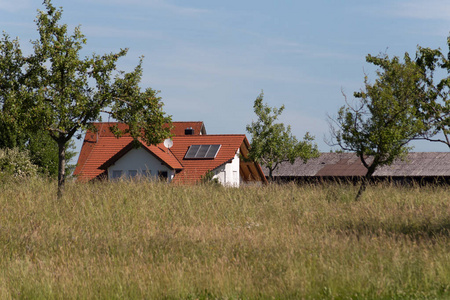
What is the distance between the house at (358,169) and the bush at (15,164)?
24892 millimetres

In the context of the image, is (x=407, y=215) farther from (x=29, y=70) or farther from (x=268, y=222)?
(x=29, y=70)

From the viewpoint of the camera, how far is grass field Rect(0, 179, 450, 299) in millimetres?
7707

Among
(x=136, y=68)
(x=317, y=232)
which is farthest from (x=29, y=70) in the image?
(x=317, y=232)

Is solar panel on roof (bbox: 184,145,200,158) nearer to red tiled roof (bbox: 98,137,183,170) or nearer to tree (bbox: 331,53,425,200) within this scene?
red tiled roof (bbox: 98,137,183,170)

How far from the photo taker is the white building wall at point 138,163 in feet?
143

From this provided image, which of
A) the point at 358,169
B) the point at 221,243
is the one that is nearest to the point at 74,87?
the point at 221,243

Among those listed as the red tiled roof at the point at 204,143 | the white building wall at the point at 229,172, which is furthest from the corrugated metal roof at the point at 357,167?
the red tiled roof at the point at 204,143

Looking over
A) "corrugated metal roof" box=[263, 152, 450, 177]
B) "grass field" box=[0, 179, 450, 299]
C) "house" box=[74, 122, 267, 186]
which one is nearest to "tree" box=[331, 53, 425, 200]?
"grass field" box=[0, 179, 450, 299]

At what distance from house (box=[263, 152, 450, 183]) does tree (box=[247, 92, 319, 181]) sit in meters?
2.78

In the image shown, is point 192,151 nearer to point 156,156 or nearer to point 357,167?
point 156,156

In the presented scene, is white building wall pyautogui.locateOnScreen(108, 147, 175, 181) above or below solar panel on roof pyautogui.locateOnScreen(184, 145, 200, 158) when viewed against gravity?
below

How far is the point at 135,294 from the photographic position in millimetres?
7570

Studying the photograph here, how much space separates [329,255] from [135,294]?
345cm

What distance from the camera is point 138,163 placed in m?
44.1
